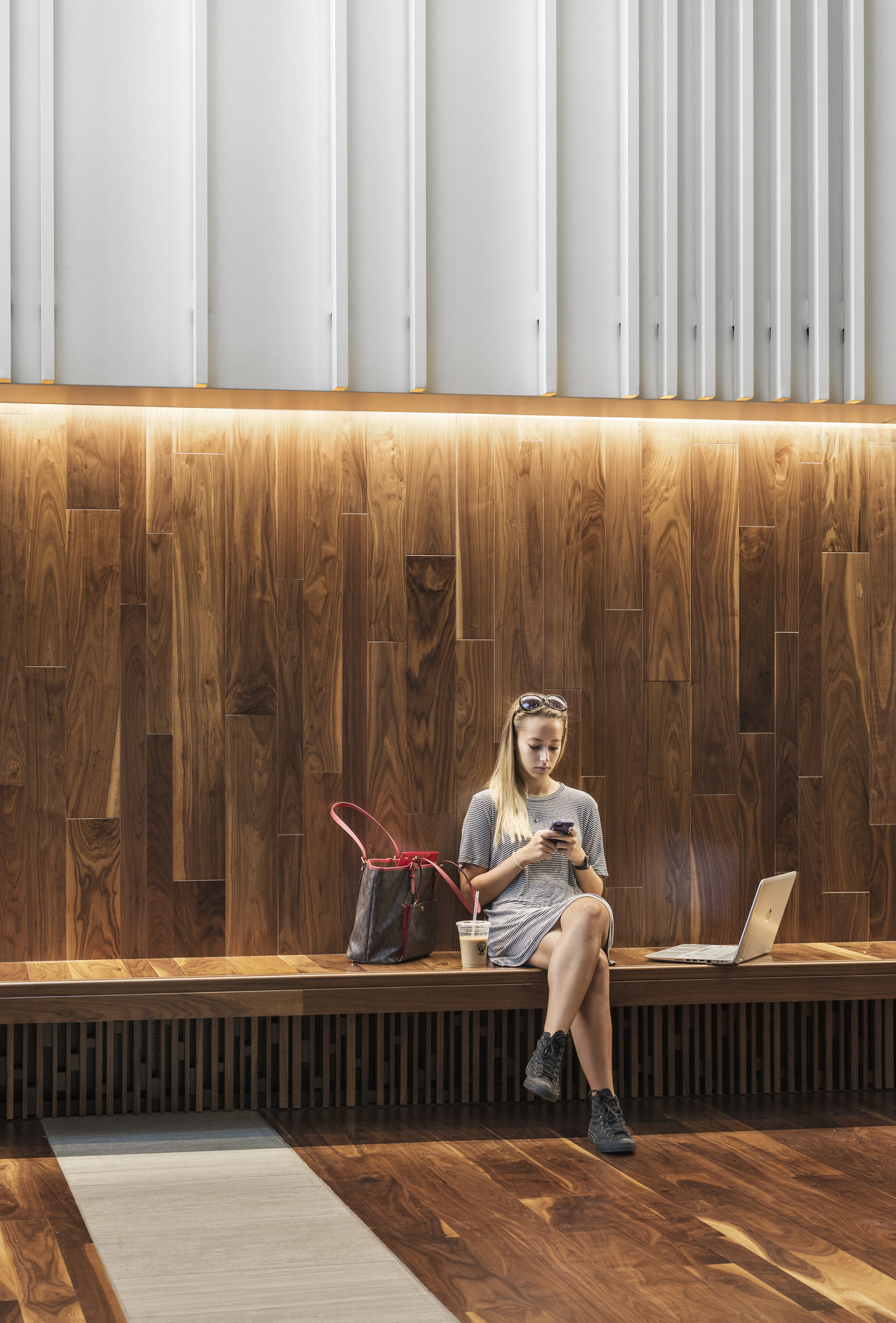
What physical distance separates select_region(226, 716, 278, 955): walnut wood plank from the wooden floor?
25.3 inches

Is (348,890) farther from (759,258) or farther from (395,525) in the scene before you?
(759,258)

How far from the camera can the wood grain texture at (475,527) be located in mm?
4770

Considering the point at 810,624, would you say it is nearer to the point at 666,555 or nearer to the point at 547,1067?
the point at 666,555

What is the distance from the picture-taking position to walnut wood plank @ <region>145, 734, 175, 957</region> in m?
4.55

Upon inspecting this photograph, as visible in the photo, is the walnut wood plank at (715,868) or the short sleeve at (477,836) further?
the walnut wood plank at (715,868)

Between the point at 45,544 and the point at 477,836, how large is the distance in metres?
1.79

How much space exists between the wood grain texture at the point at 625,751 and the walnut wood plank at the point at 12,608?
6.79ft

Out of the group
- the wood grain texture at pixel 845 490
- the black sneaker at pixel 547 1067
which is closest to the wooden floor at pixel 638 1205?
the black sneaker at pixel 547 1067

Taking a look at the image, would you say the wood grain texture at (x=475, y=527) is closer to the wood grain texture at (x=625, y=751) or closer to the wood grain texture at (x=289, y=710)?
the wood grain texture at (x=625, y=751)

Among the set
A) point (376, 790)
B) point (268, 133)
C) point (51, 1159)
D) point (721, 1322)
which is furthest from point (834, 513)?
point (51, 1159)

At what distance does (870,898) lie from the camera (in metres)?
5.00

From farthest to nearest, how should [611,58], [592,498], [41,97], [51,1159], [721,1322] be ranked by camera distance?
[592,498] < [611,58] < [41,97] < [51,1159] < [721,1322]

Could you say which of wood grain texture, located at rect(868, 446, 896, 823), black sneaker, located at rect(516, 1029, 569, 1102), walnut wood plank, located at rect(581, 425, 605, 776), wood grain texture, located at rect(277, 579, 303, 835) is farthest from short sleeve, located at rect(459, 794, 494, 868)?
wood grain texture, located at rect(868, 446, 896, 823)

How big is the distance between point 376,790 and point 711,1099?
1.59 m
